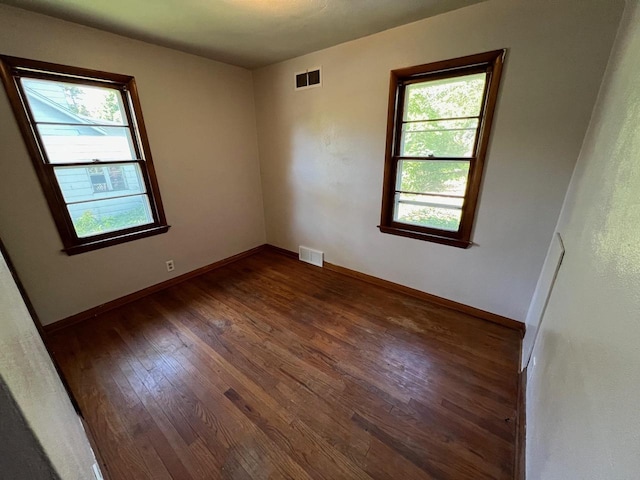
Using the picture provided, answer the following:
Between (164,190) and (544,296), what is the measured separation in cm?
338

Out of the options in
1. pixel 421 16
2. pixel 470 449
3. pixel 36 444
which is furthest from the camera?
pixel 421 16

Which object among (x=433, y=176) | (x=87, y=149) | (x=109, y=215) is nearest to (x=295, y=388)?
(x=433, y=176)

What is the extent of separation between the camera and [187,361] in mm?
1872

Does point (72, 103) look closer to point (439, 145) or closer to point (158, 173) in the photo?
point (158, 173)

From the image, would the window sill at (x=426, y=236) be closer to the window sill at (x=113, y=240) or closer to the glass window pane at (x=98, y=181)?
the window sill at (x=113, y=240)

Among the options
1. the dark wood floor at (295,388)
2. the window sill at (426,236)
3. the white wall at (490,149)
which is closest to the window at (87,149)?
the dark wood floor at (295,388)

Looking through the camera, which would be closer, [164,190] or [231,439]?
[231,439]

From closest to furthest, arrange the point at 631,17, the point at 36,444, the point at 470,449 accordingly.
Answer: the point at 36,444
the point at 631,17
the point at 470,449

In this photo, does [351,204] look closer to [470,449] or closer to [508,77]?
[508,77]

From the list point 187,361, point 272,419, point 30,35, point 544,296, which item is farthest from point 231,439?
point 30,35

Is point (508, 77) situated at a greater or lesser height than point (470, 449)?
greater

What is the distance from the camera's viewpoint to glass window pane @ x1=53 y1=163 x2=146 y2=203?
2109 mm

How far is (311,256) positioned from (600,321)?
2.81 m

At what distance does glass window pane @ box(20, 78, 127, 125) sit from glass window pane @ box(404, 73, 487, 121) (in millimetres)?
2645
